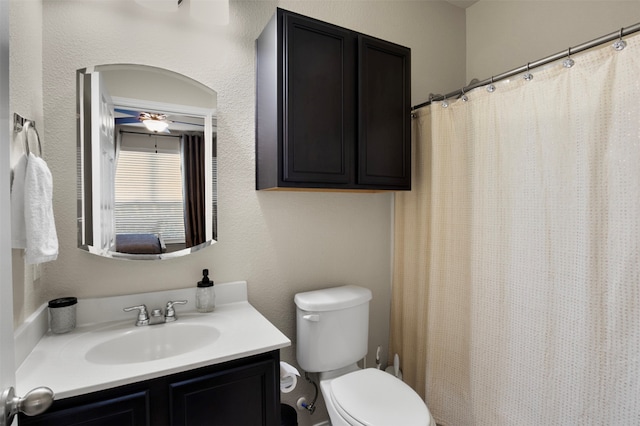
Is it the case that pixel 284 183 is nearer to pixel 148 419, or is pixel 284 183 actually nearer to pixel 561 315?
pixel 148 419

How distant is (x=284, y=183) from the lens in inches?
58.4

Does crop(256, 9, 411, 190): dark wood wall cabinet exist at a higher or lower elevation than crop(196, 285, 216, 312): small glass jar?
higher

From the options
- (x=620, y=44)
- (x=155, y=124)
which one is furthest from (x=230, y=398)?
(x=620, y=44)

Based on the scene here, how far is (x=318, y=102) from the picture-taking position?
1542 mm

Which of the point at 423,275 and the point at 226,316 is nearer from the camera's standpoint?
the point at 226,316

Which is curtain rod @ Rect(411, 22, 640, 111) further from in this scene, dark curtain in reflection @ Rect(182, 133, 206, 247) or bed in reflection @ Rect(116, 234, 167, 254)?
bed in reflection @ Rect(116, 234, 167, 254)

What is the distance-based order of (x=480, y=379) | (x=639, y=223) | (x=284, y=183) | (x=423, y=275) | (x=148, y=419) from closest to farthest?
(x=148, y=419), (x=639, y=223), (x=284, y=183), (x=480, y=379), (x=423, y=275)

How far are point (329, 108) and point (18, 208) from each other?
1.22m

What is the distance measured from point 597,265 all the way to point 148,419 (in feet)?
5.34

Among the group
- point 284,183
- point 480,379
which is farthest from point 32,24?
point 480,379

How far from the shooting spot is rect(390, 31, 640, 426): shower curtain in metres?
1.19

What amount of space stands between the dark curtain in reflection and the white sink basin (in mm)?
382

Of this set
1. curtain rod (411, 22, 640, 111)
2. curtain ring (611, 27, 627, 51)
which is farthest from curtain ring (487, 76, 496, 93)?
curtain ring (611, 27, 627, 51)

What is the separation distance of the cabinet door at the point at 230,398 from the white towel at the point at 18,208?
26.2 inches
